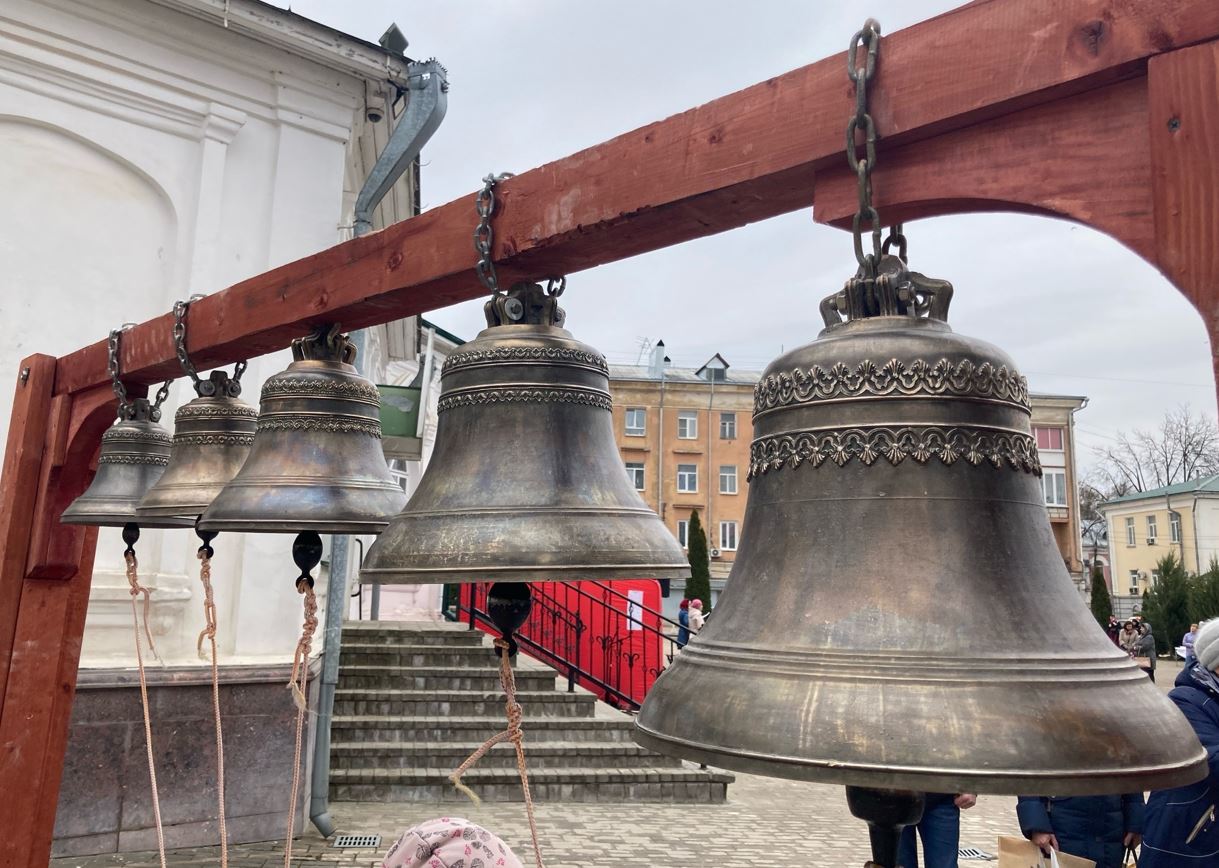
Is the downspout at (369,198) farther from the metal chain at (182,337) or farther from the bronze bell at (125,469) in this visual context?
the metal chain at (182,337)

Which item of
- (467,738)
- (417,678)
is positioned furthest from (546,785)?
(417,678)

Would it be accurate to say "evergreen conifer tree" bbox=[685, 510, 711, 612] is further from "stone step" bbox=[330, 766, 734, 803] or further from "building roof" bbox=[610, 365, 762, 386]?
"stone step" bbox=[330, 766, 734, 803]

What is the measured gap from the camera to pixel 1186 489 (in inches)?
1633

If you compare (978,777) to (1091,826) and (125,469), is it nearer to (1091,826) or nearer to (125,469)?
(125,469)

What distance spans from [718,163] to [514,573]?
806mm

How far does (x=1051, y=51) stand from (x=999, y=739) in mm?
828

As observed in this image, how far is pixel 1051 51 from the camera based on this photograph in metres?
1.14

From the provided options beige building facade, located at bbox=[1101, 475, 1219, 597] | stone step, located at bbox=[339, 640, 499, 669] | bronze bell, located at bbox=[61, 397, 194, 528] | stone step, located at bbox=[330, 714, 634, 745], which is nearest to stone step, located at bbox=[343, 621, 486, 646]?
stone step, located at bbox=[339, 640, 499, 669]

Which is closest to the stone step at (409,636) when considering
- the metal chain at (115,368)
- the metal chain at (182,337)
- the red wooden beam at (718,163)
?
the metal chain at (115,368)

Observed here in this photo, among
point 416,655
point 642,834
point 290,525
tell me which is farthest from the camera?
point 416,655

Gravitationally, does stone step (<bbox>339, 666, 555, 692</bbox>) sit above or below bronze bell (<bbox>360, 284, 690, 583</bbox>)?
below

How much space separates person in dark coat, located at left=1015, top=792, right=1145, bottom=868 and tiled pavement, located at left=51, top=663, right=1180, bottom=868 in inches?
104

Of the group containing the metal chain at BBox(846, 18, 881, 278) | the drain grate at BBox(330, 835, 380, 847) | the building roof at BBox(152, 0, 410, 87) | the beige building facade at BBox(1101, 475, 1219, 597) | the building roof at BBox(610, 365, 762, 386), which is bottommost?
the drain grate at BBox(330, 835, 380, 847)

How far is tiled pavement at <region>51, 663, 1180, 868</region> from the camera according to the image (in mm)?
6031
